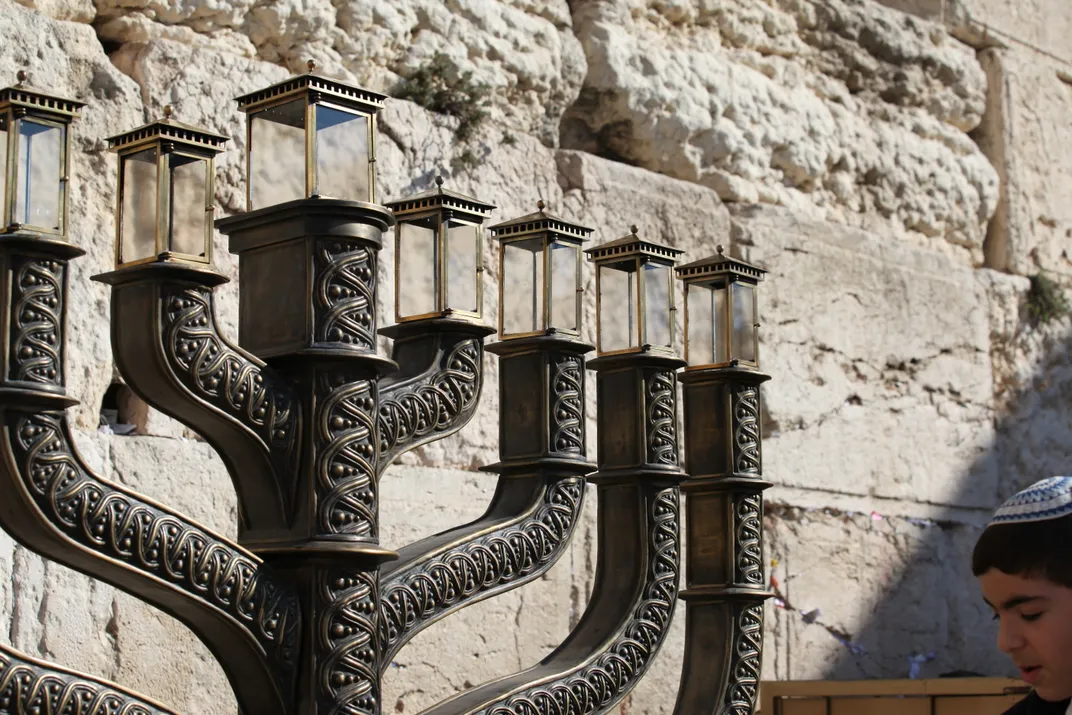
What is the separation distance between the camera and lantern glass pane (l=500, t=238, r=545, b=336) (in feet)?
9.45

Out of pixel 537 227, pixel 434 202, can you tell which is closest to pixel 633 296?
pixel 537 227

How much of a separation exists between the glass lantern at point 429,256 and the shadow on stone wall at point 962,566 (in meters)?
2.29

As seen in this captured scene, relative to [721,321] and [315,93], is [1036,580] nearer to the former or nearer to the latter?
[315,93]

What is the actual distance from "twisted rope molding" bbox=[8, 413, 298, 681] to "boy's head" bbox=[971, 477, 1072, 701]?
1.08 m

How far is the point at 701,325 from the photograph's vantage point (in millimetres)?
3236

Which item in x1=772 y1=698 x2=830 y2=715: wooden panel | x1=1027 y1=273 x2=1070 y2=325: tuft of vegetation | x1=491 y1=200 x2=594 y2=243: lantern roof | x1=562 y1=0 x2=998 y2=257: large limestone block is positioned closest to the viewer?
x1=491 y1=200 x2=594 y2=243: lantern roof

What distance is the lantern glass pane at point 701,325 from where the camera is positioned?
322 centimetres

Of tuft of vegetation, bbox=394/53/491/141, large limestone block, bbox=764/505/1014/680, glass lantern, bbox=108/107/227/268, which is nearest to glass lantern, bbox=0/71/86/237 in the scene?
glass lantern, bbox=108/107/227/268

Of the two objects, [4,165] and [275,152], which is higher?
[275,152]

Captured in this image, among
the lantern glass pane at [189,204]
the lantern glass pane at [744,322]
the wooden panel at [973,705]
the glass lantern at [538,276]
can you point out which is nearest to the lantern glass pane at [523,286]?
the glass lantern at [538,276]

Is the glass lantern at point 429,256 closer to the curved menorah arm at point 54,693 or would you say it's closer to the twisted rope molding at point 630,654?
the twisted rope molding at point 630,654

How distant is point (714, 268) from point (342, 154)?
3.43 ft

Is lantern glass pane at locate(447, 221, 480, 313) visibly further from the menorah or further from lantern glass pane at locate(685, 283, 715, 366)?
lantern glass pane at locate(685, 283, 715, 366)

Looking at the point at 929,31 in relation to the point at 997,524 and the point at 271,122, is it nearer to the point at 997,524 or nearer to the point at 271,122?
the point at 271,122
